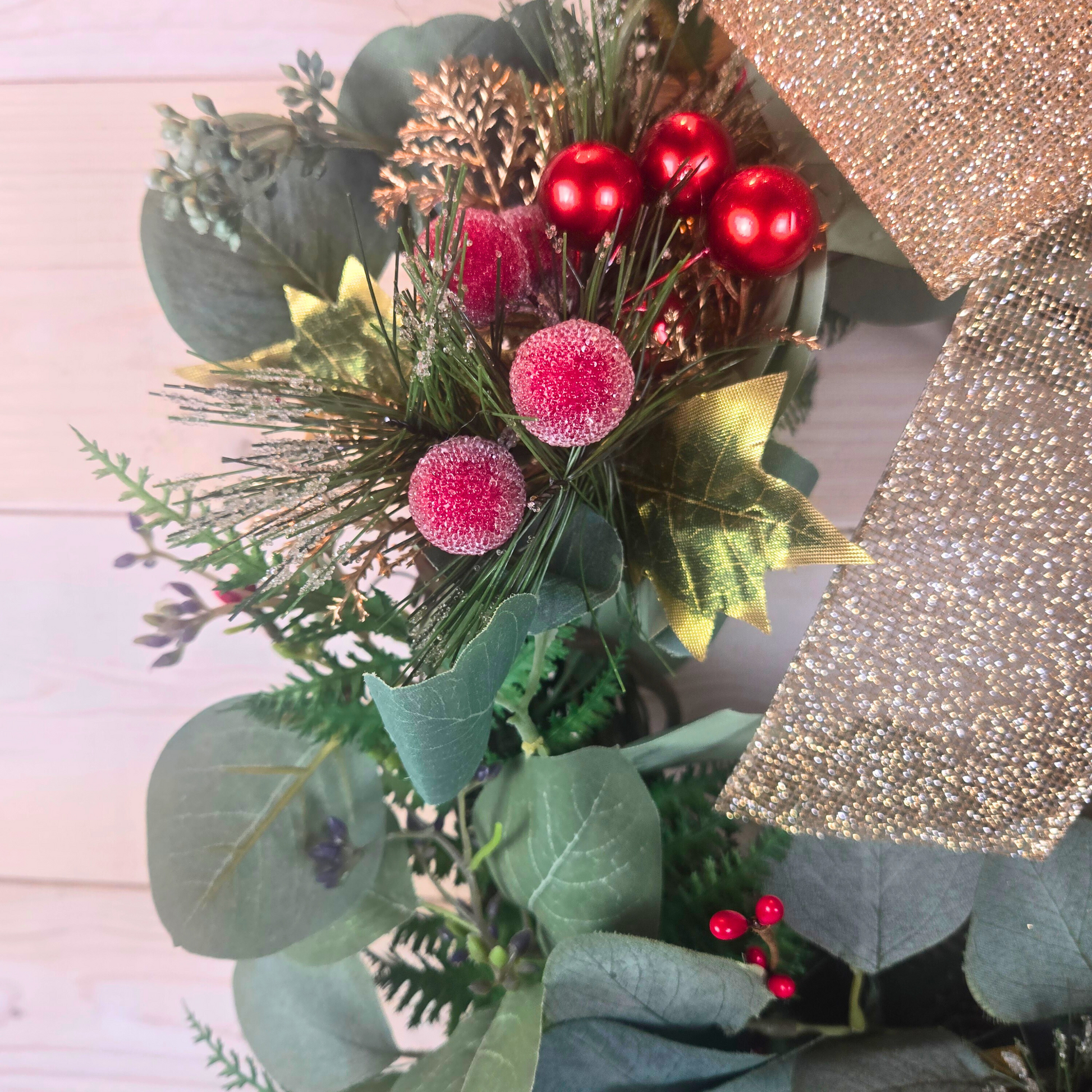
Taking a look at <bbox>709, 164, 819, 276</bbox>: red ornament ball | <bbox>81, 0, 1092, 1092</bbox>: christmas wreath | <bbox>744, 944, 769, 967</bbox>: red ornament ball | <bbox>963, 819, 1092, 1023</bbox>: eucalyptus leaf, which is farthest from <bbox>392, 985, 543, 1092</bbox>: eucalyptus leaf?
<bbox>709, 164, 819, 276</bbox>: red ornament ball

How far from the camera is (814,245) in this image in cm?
35

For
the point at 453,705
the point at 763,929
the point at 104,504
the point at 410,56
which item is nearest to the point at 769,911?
the point at 763,929

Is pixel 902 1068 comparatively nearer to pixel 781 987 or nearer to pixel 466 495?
pixel 781 987

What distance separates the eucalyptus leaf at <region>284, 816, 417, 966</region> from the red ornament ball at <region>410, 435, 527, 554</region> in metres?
0.24

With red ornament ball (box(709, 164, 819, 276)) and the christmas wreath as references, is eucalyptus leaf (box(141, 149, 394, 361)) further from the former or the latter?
red ornament ball (box(709, 164, 819, 276))

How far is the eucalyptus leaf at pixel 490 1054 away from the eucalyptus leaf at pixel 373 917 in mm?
69

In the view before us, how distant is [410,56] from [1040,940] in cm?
52

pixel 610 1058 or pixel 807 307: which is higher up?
pixel 807 307

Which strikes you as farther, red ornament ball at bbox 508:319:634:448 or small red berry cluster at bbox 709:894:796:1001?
small red berry cluster at bbox 709:894:796:1001

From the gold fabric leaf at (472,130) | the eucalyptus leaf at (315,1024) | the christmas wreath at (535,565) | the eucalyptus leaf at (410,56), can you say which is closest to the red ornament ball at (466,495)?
the christmas wreath at (535,565)

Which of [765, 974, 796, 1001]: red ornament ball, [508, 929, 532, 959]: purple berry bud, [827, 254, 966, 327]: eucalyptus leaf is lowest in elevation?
[765, 974, 796, 1001]: red ornament ball

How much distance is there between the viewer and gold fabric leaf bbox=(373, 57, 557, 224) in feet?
1.13

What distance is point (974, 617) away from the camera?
332 millimetres

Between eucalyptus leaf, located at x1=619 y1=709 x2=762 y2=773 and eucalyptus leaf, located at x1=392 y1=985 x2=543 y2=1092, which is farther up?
eucalyptus leaf, located at x1=619 y1=709 x2=762 y2=773
